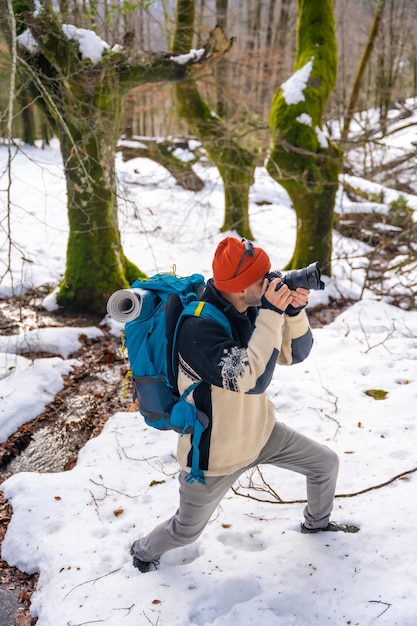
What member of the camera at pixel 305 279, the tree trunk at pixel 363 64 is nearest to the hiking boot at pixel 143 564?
the camera at pixel 305 279

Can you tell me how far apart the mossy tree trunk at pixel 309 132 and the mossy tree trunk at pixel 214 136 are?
1.46m

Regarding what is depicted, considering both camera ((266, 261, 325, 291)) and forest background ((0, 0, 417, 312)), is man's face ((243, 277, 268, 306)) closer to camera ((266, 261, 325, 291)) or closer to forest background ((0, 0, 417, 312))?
camera ((266, 261, 325, 291))

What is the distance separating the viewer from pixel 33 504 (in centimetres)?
356

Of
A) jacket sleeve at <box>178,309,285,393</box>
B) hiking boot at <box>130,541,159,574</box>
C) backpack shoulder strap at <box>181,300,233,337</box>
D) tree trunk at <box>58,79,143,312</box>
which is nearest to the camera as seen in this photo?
jacket sleeve at <box>178,309,285,393</box>

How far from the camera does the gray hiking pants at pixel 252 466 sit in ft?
7.88

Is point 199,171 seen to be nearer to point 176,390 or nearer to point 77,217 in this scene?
point 77,217

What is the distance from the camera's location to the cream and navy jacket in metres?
2.01

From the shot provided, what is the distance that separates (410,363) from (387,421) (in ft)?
4.54

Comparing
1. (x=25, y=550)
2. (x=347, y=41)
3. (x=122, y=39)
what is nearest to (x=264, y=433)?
(x=25, y=550)

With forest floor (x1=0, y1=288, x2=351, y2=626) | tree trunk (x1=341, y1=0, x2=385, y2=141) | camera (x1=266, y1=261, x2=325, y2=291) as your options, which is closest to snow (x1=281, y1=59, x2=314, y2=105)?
tree trunk (x1=341, y1=0, x2=385, y2=141)

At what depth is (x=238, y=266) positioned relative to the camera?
2.12 m

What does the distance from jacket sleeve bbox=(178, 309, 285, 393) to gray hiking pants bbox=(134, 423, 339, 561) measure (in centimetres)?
59

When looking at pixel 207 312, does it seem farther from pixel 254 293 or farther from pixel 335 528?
pixel 335 528

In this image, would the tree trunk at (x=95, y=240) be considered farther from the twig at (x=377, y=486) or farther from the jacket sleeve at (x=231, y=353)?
the jacket sleeve at (x=231, y=353)
